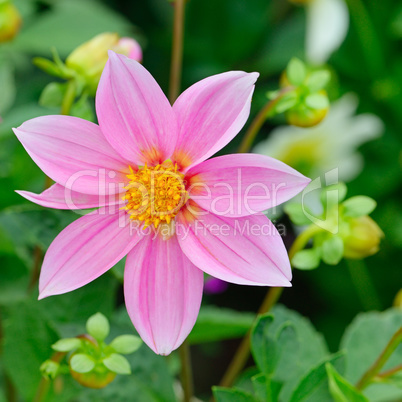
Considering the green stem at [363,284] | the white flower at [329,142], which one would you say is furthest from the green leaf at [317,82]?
the green stem at [363,284]

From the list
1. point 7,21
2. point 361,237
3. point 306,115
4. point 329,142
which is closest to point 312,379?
point 361,237

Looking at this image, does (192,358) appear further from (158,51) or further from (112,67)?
(112,67)

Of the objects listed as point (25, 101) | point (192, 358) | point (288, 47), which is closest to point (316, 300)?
point (192, 358)

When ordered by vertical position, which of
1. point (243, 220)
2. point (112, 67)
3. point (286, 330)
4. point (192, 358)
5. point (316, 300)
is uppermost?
point (112, 67)

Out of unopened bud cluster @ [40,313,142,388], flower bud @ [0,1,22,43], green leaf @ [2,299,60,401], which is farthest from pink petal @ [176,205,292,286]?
flower bud @ [0,1,22,43]

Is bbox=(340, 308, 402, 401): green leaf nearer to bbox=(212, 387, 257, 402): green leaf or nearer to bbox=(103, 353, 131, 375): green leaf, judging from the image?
bbox=(212, 387, 257, 402): green leaf

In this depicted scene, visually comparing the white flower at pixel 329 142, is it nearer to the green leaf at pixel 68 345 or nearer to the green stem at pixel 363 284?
the green stem at pixel 363 284
